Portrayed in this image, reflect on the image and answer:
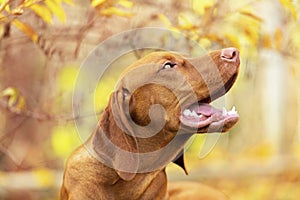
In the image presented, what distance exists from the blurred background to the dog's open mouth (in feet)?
1.81

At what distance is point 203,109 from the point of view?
2.51 m

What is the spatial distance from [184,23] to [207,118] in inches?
32.4

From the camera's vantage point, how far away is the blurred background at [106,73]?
130 inches

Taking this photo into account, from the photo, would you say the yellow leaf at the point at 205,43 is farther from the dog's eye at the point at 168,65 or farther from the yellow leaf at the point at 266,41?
the dog's eye at the point at 168,65

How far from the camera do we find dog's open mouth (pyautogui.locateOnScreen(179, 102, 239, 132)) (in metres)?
2.48

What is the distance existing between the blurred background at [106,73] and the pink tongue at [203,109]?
551 mm

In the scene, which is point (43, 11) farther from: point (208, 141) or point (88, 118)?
point (208, 141)

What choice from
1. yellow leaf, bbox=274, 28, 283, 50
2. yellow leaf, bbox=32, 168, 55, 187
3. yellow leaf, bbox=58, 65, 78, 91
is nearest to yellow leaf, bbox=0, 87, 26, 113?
yellow leaf, bbox=58, 65, 78, 91

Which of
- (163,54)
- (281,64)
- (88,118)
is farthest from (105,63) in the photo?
(281,64)

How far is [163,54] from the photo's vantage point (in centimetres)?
250

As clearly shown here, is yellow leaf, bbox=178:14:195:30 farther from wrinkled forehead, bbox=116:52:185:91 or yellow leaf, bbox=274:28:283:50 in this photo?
wrinkled forehead, bbox=116:52:185:91

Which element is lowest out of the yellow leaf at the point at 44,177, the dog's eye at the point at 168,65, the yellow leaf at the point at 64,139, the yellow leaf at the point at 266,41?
the yellow leaf at the point at 44,177

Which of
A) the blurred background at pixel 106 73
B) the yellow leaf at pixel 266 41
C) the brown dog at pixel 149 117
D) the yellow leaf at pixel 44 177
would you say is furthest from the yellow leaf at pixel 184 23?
the yellow leaf at pixel 44 177

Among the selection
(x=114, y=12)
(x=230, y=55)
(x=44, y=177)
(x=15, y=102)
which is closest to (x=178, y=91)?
(x=230, y=55)
